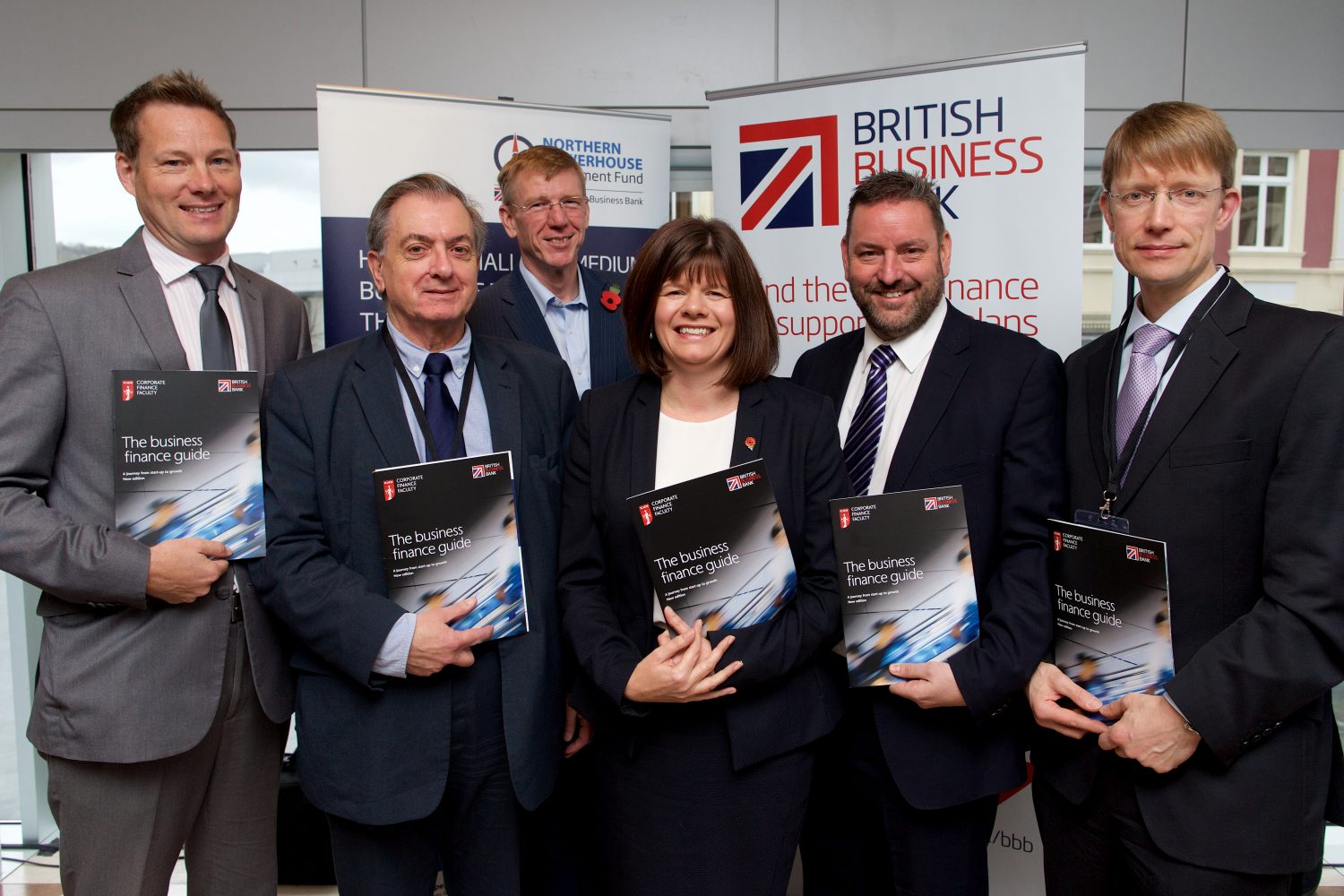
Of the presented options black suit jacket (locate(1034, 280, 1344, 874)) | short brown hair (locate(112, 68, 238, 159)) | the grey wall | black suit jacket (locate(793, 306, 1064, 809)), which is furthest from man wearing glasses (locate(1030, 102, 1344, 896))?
the grey wall

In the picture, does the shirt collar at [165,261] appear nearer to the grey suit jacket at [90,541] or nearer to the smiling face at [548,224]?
the grey suit jacket at [90,541]

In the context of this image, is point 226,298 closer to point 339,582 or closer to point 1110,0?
point 339,582

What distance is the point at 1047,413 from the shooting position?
1952mm

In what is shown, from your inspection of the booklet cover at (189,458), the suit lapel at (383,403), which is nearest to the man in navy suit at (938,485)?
the suit lapel at (383,403)

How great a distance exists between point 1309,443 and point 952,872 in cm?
113

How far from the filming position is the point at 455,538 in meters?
1.80

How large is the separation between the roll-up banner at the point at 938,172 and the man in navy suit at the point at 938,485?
1.29 metres

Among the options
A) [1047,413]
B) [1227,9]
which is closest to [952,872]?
[1047,413]

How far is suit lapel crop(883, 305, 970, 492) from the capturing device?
1.97m

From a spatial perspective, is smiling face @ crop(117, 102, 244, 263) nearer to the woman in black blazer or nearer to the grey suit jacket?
the grey suit jacket

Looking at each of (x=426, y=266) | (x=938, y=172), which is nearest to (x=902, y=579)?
(x=426, y=266)

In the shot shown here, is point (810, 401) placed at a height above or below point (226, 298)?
below

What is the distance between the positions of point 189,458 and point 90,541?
0.26m

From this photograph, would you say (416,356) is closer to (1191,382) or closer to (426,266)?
(426,266)
